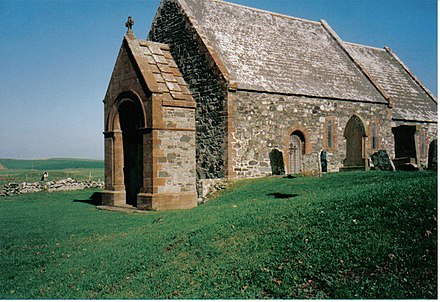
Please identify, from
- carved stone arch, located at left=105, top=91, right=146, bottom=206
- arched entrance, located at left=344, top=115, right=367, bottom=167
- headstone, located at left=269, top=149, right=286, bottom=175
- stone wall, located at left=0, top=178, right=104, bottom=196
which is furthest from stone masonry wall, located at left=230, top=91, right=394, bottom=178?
stone wall, located at left=0, top=178, right=104, bottom=196

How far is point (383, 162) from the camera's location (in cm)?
2033

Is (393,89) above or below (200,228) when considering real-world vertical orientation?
above

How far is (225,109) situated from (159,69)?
398cm

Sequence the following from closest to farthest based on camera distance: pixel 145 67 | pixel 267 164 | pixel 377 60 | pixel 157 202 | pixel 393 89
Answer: pixel 157 202 → pixel 145 67 → pixel 267 164 → pixel 393 89 → pixel 377 60

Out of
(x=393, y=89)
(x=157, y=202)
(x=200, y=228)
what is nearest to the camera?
(x=200, y=228)

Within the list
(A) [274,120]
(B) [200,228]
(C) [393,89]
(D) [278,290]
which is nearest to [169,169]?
(A) [274,120]

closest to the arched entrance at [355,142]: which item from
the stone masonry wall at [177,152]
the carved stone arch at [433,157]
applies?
the carved stone arch at [433,157]

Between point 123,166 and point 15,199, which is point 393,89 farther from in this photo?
point 15,199

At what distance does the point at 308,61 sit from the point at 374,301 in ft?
74.0

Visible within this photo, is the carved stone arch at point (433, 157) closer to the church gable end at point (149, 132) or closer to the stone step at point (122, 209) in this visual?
the church gable end at point (149, 132)

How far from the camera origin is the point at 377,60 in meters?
36.8

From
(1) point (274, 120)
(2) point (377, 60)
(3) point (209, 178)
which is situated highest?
(2) point (377, 60)

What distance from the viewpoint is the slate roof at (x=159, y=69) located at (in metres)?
22.1

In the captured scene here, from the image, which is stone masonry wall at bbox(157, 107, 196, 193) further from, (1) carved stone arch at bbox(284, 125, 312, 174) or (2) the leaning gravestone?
(2) the leaning gravestone
